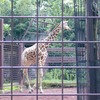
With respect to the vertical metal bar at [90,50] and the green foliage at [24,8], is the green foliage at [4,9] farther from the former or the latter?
the vertical metal bar at [90,50]

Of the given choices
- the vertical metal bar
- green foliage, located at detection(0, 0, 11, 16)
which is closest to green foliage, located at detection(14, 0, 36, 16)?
green foliage, located at detection(0, 0, 11, 16)

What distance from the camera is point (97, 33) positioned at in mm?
2430

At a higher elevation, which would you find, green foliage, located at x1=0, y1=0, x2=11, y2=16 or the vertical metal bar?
green foliage, located at x1=0, y1=0, x2=11, y2=16

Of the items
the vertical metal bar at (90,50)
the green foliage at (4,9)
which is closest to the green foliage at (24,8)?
the green foliage at (4,9)

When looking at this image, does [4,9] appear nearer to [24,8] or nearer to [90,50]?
[24,8]

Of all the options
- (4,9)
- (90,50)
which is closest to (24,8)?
(4,9)

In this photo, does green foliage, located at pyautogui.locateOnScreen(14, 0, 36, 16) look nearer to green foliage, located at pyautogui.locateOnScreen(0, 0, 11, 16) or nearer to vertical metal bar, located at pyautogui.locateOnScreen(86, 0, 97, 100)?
green foliage, located at pyautogui.locateOnScreen(0, 0, 11, 16)

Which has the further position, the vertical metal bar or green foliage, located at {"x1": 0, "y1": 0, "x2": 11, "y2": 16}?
green foliage, located at {"x1": 0, "y1": 0, "x2": 11, "y2": 16}

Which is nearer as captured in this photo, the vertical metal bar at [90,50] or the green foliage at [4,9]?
the vertical metal bar at [90,50]

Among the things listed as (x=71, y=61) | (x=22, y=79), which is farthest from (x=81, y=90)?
(x=22, y=79)

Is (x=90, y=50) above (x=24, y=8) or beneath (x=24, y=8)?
beneath

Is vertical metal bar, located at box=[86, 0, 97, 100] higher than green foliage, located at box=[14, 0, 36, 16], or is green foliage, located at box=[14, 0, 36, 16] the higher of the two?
green foliage, located at box=[14, 0, 36, 16]

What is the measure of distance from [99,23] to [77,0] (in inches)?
22.4

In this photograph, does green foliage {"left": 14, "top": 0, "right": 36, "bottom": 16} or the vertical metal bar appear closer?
the vertical metal bar
